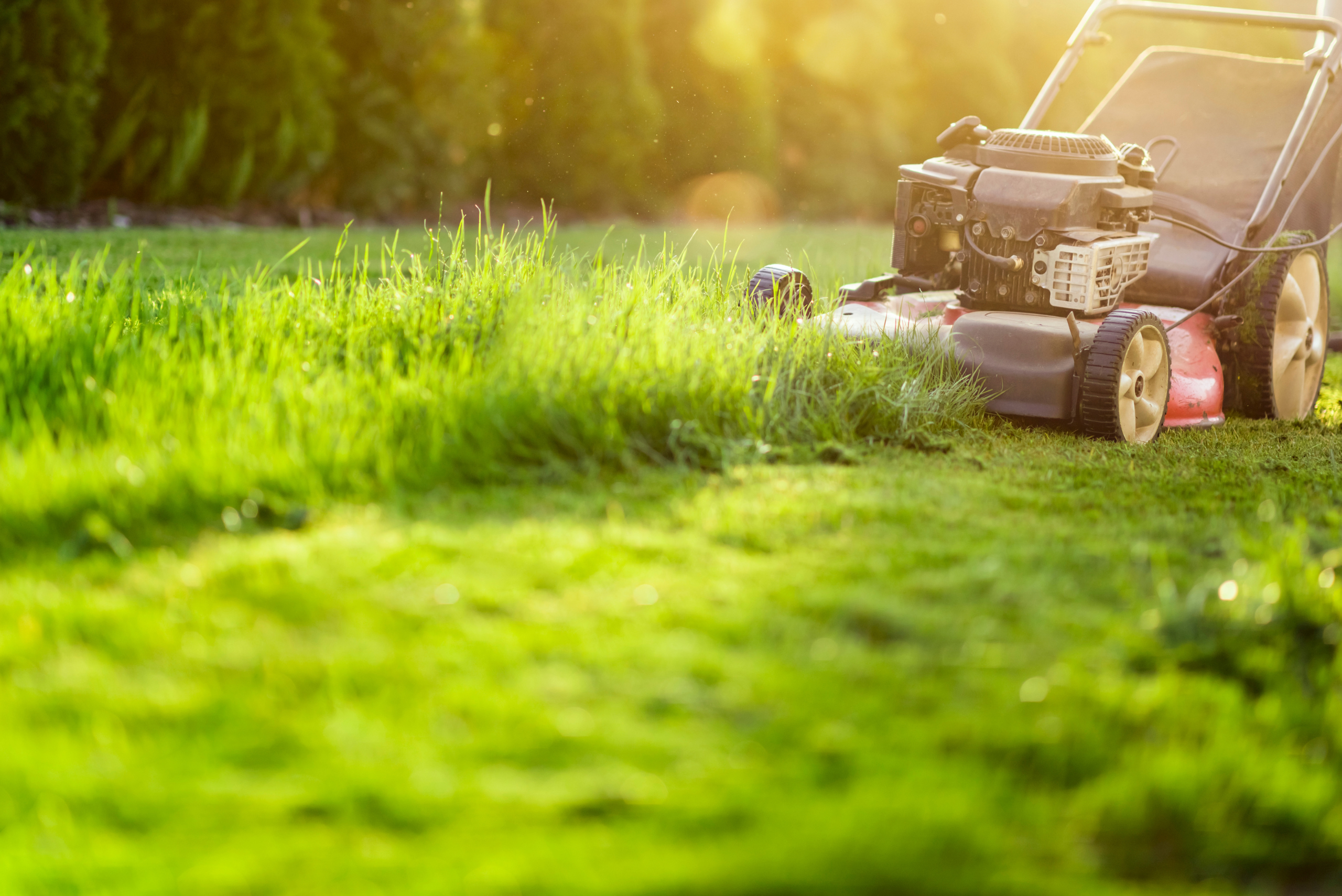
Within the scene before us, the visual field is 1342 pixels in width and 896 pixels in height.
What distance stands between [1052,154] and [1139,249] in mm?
603

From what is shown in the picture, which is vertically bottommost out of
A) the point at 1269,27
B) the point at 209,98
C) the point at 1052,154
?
the point at 1052,154

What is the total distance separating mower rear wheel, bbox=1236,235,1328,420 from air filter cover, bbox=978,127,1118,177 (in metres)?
0.89

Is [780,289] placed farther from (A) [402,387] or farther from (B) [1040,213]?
(A) [402,387]

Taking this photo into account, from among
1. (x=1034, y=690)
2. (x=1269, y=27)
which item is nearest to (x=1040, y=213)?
(x=1269, y=27)

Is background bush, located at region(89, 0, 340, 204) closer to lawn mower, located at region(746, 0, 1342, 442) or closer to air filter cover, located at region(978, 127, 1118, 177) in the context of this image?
lawn mower, located at region(746, 0, 1342, 442)

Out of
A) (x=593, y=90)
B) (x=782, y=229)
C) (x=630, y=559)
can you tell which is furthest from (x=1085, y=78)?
(x=630, y=559)

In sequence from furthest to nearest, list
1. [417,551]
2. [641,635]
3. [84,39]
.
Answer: [84,39] < [417,551] < [641,635]

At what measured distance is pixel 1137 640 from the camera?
227cm

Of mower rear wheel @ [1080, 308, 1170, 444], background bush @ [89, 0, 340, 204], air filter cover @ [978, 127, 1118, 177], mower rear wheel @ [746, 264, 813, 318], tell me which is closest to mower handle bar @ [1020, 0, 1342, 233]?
air filter cover @ [978, 127, 1118, 177]

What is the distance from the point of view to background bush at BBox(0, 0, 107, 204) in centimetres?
755

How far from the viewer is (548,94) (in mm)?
11828

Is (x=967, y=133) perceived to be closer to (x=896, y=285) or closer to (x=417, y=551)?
(x=896, y=285)

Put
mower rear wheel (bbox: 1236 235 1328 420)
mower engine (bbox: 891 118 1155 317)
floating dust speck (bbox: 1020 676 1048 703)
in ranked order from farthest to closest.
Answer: mower rear wheel (bbox: 1236 235 1328 420)
mower engine (bbox: 891 118 1155 317)
floating dust speck (bbox: 1020 676 1048 703)

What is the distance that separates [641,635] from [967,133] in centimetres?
338
